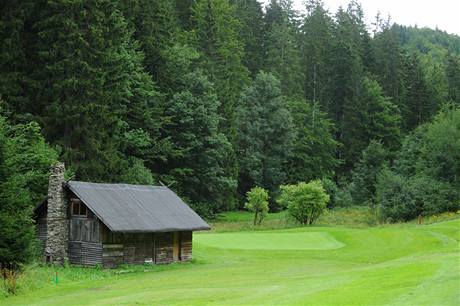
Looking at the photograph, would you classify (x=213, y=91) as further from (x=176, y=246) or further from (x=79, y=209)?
(x=79, y=209)

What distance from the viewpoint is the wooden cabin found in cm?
3278

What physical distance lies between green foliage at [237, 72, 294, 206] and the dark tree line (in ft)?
0.56

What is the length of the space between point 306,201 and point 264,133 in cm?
2101

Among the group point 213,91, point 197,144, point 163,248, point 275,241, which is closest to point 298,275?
point 163,248

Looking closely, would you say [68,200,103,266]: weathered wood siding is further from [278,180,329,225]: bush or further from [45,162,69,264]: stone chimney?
[278,180,329,225]: bush

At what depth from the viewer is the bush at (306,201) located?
181ft

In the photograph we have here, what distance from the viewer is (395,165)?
2928 inches

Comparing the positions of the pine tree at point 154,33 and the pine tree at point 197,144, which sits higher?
→ the pine tree at point 154,33

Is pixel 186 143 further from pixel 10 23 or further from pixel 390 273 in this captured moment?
pixel 390 273

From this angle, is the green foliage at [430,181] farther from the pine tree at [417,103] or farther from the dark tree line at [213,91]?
the pine tree at [417,103]

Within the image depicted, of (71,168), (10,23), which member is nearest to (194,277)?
(71,168)

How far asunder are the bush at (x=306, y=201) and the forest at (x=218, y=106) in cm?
822

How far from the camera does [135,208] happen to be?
3475 cm

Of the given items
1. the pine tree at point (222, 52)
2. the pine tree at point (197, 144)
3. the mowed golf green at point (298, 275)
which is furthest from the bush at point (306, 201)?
the pine tree at point (222, 52)
